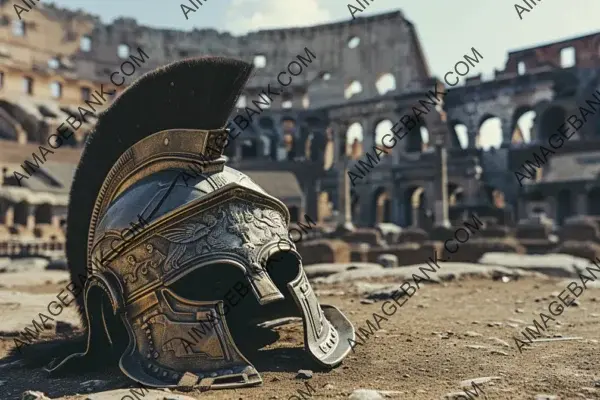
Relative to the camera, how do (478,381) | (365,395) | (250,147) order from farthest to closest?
1. (250,147)
2. (478,381)
3. (365,395)

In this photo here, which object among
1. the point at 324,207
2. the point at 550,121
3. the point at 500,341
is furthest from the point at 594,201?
the point at 500,341

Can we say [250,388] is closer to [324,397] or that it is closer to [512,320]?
[324,397]

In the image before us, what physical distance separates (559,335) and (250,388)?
291 centimetres

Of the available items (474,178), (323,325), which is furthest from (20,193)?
(323,325)

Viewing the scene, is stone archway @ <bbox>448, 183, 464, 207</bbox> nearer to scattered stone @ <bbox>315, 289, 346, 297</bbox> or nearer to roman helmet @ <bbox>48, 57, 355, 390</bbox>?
scattered stone @ <bbox>315, 289, 346, 297</bbox>

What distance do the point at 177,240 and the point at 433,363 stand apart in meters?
1.96

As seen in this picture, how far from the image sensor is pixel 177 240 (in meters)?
3.31

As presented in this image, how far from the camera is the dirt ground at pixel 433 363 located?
2.92m

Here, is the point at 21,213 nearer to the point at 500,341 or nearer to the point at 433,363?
the point at 500,341

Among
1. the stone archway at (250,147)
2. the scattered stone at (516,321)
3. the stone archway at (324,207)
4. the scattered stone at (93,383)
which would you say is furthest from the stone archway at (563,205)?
the scattered stone at (93,383)

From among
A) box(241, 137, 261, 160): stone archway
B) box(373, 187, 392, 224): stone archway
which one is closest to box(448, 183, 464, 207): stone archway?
box(373, 187, 392, 224): stone archway

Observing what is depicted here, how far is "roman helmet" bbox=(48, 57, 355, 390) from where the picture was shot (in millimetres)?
3178

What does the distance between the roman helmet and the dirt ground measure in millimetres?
192

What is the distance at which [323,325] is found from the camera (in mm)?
3695
